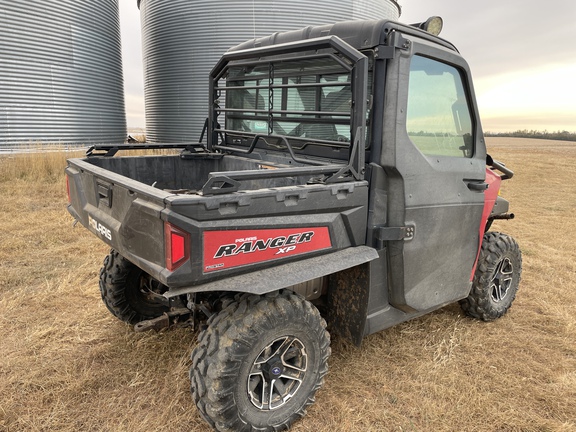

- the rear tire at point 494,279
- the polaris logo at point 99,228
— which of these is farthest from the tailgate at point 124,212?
the rear tire at point 494,279

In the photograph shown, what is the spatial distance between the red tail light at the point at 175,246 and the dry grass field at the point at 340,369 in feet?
3.72

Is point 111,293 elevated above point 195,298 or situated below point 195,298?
below

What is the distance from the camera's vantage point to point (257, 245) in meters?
2.21

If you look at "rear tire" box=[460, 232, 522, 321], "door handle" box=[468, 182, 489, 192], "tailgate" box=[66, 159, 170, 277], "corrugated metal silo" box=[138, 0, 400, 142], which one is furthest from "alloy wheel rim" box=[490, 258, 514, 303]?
"corrugated metal silo" box=[138, 0, 400, 142]

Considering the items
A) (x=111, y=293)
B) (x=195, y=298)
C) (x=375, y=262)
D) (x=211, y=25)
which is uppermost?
(x=211, y=25)

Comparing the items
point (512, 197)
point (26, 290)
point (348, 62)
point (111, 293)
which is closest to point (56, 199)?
point (26, 290)

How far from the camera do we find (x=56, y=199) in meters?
8.70

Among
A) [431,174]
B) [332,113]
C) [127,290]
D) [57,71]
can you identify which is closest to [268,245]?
[332,113]

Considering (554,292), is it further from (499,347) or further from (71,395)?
(71,395)

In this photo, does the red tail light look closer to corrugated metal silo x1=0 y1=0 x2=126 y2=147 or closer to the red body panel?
the red body panel

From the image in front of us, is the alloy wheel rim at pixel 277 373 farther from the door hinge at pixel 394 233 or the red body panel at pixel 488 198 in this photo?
the red body panel at pixel 488 198

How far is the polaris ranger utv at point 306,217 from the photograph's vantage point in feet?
7.11

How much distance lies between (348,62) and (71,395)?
2.73m

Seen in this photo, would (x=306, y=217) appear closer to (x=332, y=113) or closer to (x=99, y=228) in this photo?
(x=332, y=113)
